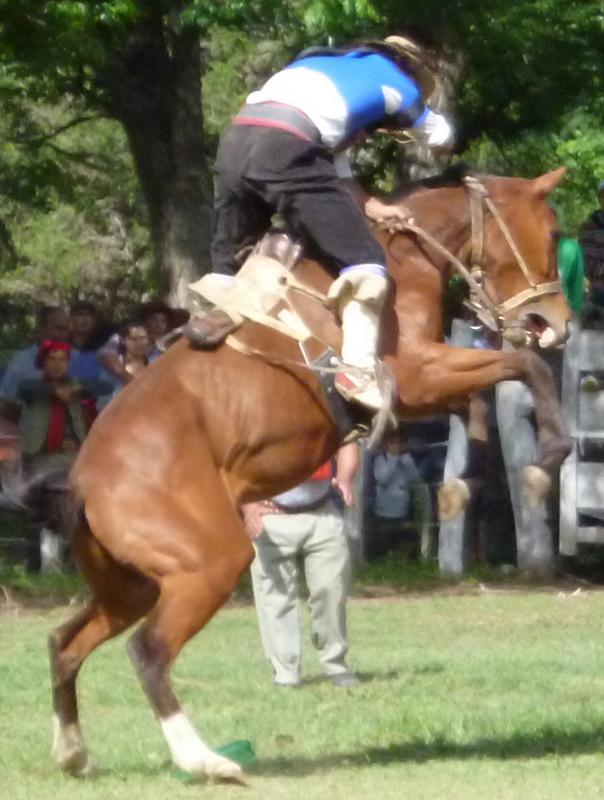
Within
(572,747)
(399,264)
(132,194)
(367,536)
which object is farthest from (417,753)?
(132,194)

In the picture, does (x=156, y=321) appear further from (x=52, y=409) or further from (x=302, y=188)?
(x=302, y=188)

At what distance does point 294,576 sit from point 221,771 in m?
3.48

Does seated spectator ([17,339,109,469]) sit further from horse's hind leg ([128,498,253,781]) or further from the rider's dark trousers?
horse's hind leg ([128,498,253,781])

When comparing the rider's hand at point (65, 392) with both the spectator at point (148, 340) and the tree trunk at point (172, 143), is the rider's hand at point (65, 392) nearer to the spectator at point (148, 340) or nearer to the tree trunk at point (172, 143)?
the spectator at point (148, 340)

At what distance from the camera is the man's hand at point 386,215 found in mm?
8820

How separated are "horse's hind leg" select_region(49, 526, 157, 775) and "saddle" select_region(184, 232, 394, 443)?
1.08 m

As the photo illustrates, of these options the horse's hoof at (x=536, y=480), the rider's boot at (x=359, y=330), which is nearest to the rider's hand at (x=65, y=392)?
the rider's boot at (x=359, y=330)

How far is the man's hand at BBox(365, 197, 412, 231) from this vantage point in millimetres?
8820

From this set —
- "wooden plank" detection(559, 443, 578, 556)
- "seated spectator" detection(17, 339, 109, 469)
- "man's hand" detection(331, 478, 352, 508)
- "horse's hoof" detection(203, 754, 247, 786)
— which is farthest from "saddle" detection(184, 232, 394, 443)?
"wooden plank" detection(559, 443, 578, 556)

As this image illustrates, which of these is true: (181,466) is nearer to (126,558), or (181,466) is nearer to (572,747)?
(126,558)

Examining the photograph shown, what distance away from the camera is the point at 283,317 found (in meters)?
8.47

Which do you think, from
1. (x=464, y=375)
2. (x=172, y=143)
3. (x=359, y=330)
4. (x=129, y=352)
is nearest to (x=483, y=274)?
(x=464, y=375)

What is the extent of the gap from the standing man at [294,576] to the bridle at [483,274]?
250cm

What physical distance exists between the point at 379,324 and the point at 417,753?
199cm
